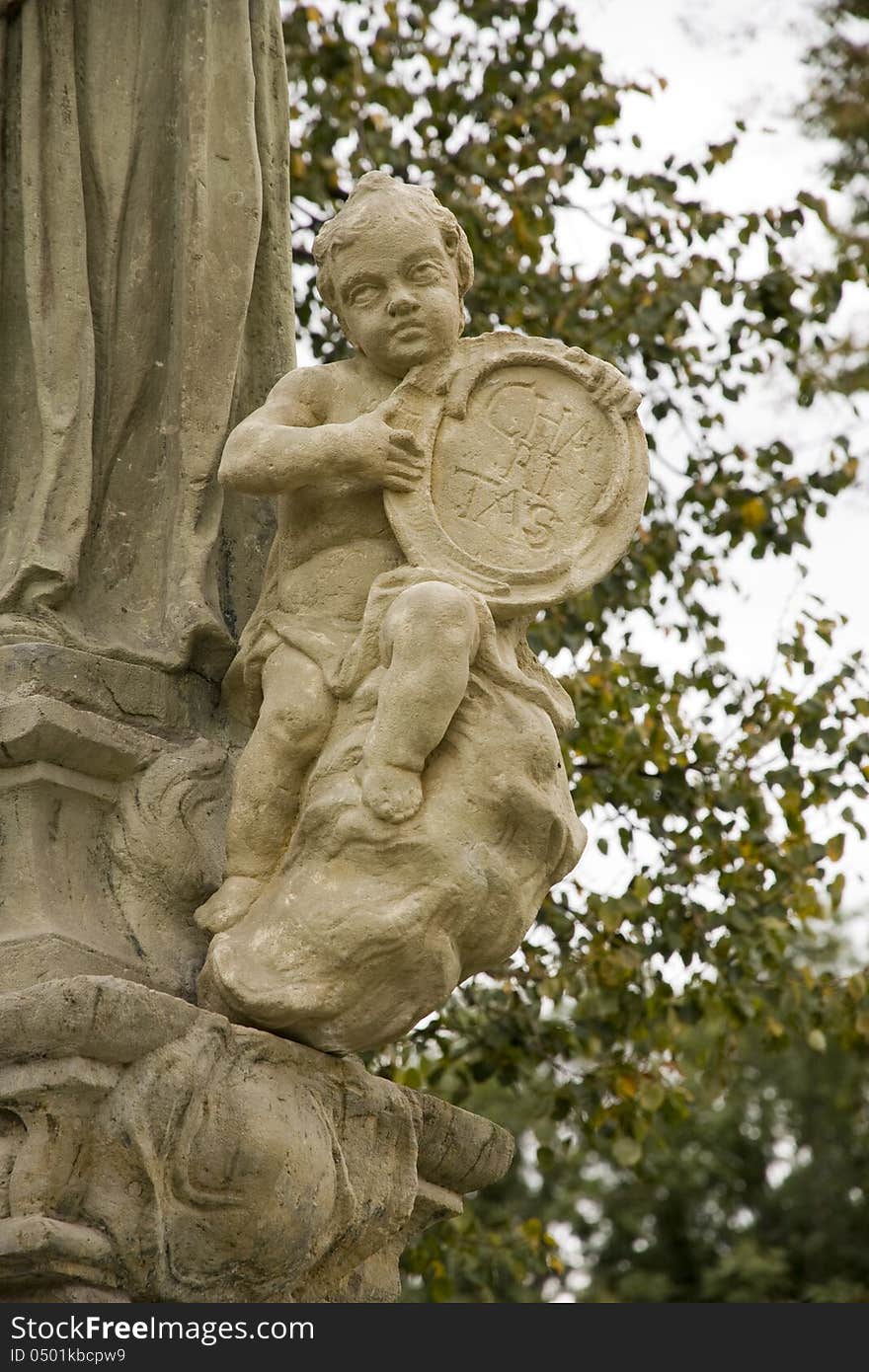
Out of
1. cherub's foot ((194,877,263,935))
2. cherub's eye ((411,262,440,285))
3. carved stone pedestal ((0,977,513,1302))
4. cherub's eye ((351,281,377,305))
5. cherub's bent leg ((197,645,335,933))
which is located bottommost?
carved stone pedestal ((0,977,513,1302))

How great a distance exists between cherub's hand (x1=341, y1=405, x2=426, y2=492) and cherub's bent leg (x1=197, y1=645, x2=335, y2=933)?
1.21 ft

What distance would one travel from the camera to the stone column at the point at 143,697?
3447 millimetres

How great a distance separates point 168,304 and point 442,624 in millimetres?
1110

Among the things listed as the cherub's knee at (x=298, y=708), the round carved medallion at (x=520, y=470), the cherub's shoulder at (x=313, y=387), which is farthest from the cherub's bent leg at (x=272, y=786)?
the cherub's shoulder at (x=313, y=387)

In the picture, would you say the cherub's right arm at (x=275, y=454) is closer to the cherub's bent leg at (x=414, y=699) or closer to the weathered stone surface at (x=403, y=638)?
the weathered stone surface at (x=403, y=638)

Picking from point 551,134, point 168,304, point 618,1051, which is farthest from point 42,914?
point 551,134

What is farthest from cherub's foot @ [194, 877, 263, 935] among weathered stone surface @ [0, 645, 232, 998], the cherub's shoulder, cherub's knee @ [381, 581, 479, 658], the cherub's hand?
the cherub's shoulder

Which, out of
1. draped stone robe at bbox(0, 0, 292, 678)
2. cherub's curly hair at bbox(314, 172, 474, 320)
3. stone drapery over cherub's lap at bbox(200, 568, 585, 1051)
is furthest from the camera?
draped stone robe at bbox(0, 0, 292, 678)

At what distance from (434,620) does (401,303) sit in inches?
25.6

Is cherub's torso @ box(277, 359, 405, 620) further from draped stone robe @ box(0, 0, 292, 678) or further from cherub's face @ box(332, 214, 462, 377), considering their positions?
draped stone robe @ box(0, 0, 292, 678)

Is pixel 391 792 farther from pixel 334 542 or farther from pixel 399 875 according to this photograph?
pixel 334 542

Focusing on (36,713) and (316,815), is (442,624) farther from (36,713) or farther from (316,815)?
(36,713)

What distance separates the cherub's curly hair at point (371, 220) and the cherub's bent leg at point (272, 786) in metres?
0.77

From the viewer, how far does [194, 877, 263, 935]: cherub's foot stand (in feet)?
12.3
